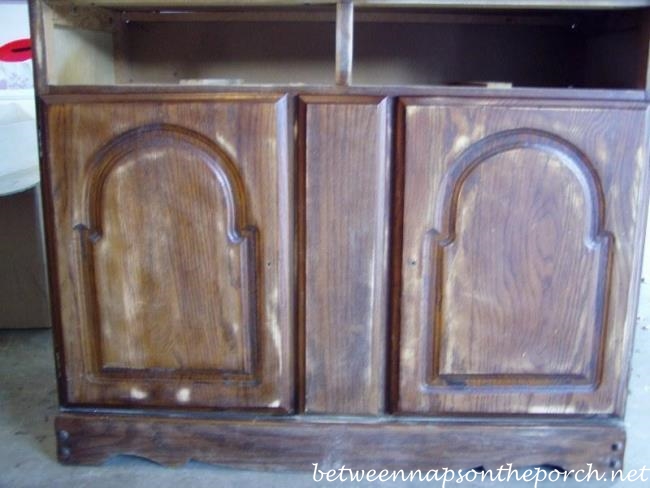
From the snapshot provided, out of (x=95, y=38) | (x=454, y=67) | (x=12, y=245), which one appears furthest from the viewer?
(x=12, y=245)

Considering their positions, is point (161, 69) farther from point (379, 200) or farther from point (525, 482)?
point (525, 482)

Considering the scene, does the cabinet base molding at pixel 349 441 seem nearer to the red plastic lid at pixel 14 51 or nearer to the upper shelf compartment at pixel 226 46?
the upper shelf compartment at pixel 226 46

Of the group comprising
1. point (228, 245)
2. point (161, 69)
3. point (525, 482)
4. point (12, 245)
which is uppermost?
point (161, 69)

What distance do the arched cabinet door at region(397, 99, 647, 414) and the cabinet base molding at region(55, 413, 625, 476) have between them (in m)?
0.04

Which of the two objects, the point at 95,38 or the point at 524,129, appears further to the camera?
the point at 95,38

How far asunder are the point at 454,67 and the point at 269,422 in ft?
3.08

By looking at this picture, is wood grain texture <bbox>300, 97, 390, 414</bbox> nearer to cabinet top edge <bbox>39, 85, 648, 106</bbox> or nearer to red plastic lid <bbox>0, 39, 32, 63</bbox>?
cabinet top edge <bbox>39, 85, 648, 106</bbox>

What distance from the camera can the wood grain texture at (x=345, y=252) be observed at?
45.8 inches

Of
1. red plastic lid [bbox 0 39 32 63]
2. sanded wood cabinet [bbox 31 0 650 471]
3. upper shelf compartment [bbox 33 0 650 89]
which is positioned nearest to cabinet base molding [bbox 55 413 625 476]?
sanded wood cabinet [bbox 31 0 650 471]

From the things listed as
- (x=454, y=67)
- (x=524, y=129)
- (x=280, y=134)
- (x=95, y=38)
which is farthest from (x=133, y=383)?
(x=454, y=67)

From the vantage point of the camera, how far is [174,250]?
3.98 feet

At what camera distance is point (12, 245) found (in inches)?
77.2

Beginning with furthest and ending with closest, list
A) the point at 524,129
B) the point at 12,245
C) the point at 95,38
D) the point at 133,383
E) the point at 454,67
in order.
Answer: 1. the point at 12,245
2. the point at 454,67
3. the point at 95,38
4. the point at 133,383
5. the point at 524,129

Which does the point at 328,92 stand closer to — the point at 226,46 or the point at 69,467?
the point at 226,46
